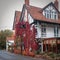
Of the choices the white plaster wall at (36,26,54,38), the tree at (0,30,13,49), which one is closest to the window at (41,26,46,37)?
the white plaster wall at (36,26,54,38)

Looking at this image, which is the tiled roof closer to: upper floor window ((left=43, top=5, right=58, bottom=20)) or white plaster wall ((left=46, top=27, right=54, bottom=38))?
upper floor window ((left=43, top=5, right=58, bottom=20))

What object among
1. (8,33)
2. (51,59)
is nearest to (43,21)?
(51,59)

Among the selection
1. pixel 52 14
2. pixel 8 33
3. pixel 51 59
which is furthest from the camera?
pixel 8 33

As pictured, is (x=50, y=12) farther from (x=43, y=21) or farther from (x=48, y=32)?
(x=48, y=32)

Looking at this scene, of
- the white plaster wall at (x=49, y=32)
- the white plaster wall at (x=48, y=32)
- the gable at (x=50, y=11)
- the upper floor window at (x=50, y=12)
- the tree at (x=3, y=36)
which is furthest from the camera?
the tree at (x=3, y=36)

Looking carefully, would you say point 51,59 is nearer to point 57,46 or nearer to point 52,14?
point 57,46

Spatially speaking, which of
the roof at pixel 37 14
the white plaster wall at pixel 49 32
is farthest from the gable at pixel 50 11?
the white plaster wall at pixel 49 32

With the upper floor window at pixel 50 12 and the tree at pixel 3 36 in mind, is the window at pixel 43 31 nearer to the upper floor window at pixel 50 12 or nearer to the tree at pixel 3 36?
the upper floor window at pixel 50 12

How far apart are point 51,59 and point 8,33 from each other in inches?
1260

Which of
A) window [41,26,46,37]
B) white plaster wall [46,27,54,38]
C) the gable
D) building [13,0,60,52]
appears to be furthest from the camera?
the gable

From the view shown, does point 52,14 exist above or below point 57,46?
above

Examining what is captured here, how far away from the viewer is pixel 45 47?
32531 millimetres

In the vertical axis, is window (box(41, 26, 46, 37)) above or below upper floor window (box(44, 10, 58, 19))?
below

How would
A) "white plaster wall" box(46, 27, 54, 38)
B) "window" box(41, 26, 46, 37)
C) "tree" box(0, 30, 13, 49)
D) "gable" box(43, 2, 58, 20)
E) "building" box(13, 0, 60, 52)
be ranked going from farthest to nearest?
1. "tree" box(0, 30, 13, 49)
2. "gable" box(43, 2, 58, 20)
3. "white plaster wall" box(46, 27, 54, 38)
4. "window" box(41, 26, 46, 37)
5. "building" box(13, 0, 60, 52)
